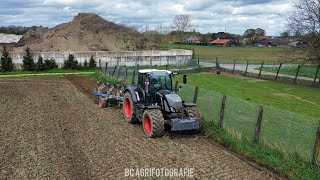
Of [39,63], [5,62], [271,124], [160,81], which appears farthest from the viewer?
[39,63]

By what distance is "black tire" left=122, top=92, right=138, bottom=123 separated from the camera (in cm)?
1397

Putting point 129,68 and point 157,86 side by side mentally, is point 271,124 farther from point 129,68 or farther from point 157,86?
point 129,68

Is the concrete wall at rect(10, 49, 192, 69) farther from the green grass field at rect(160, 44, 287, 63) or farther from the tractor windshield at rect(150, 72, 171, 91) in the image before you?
the tractor windshield at rect(150, 72, 171, 91)

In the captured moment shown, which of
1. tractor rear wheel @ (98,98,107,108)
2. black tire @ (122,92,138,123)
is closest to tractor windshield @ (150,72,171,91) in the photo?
black tire @ (122,92,138,123)

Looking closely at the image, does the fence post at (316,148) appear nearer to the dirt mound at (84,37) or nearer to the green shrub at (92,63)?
the green shrub at (92,63)

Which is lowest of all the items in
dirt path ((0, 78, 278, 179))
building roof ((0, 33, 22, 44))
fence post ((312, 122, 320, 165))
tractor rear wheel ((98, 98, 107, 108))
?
dirt path ((0, 78, 278, 179))

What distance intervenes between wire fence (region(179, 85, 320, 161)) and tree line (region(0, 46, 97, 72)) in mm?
24598

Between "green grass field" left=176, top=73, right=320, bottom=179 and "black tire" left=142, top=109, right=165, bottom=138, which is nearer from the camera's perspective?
"green grass field" left=176, top=73, right=320, bottom=179

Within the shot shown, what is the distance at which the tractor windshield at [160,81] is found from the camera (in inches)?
520

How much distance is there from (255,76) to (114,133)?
23.3m

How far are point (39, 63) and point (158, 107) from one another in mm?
27435

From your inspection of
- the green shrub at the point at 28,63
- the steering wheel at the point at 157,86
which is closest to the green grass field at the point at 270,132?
A: the steering wheel at the point at 157,86

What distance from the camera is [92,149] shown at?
11.0 metres

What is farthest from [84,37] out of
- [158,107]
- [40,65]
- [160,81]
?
[158,107]
